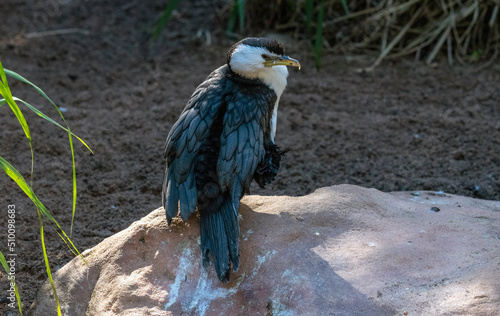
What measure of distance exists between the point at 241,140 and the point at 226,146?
0.08 meters

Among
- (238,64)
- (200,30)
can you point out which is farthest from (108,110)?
(238,64)

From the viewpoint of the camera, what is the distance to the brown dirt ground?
3.87 meters

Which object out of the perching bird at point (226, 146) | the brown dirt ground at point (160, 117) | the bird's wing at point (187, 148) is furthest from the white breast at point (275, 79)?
the brown dirt ground at point (160, 117)

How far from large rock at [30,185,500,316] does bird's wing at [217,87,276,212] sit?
0.20 meters

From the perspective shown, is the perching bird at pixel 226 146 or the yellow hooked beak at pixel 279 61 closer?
the perching bird at pixel 226 146

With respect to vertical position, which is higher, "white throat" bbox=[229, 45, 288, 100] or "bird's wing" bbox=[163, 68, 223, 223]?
"white throat" bbox=[229, 45, 288, 100]

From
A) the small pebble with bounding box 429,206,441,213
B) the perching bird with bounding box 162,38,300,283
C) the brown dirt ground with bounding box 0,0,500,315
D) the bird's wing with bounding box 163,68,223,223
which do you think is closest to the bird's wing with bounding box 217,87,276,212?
the perching bird with bounding box 162,38,300,283

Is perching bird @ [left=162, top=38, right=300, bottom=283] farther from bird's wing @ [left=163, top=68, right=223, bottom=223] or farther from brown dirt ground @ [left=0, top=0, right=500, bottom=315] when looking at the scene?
brown dirt ground @ [left=0, top=0, right=500, bottom=315]

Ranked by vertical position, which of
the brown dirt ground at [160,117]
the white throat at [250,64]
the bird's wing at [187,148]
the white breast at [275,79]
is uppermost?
the white throat at [250,64]

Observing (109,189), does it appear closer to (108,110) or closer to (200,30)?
(108,110)

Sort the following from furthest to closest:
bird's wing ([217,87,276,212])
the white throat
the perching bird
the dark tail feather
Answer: the white throat < bird's wing ([217,87,276,212]) < the perching bird < the dark tail feather

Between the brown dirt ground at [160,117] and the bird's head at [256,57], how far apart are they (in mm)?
1290

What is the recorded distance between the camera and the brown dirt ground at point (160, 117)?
12.7 ft

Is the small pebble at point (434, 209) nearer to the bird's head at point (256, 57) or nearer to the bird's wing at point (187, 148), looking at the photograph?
the bird's head at point (256, 57)
